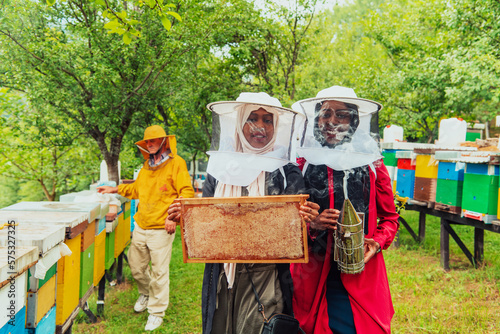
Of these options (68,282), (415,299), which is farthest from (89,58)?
(415,299)

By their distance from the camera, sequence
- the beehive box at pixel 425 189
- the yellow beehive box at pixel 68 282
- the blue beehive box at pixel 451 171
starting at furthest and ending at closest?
1. the beehive box at pixel 425 189
2. the blue beehive box at pixel 451 171
3. the yellow beehive box at pixel 68 282

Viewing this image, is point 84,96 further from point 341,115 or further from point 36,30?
point 341,115

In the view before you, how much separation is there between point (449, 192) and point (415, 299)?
156cm

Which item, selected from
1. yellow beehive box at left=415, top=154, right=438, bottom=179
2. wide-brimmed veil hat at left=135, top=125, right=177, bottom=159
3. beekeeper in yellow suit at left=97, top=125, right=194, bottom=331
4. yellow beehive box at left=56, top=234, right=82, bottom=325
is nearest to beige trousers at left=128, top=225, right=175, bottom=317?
beekeeper in yellow suit at left=97, top=125, right=194, bottom=331

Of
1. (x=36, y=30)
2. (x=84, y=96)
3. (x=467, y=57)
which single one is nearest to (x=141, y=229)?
(x=84, y=96)

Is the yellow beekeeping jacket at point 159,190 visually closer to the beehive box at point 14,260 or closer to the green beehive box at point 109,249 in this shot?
the green beehive box at point 109,249

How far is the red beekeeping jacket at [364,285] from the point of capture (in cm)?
198

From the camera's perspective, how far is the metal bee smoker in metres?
1.85

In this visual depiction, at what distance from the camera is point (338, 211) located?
1.98 metres

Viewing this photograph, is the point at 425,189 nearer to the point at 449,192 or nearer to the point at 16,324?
the point at 449,192

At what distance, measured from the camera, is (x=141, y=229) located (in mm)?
4062

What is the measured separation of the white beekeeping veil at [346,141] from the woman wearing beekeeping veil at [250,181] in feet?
0.30

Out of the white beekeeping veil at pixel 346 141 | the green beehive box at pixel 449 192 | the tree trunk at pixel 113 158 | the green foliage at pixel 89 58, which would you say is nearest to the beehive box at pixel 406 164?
the green beehive box at pixel 449 192

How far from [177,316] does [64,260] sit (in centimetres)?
217
